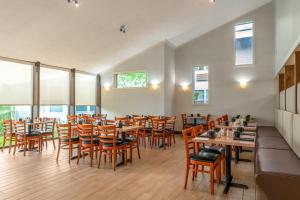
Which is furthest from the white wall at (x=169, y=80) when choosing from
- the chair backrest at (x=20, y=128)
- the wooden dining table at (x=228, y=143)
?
the wooden dining table at (x=228, y=143)

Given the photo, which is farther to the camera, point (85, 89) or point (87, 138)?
point (85, 89)

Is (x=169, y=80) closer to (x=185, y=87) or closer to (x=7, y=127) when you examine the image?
(x=185, y=87)

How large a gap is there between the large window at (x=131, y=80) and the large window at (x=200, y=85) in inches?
85.4

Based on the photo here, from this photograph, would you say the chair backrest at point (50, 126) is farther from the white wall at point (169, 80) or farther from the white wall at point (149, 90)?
the white wall at point (169, 80)

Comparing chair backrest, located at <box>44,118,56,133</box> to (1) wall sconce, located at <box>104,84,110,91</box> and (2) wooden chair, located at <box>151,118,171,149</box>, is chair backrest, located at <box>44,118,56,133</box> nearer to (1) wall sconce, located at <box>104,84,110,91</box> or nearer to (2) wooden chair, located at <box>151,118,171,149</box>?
(2) wooden chair, located at <box>151,118,171,149</box>

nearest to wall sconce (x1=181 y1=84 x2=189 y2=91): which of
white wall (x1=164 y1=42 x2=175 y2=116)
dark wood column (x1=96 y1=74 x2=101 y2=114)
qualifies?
white wall (x1=164 y1=42 x2=175 y2=116)

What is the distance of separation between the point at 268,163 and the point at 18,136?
5.95 meters

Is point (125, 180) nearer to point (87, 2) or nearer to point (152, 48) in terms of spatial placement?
point (87, 2)

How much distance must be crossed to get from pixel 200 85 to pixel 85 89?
4.95m

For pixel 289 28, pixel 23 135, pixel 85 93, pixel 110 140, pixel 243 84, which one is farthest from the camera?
pixel 85 93

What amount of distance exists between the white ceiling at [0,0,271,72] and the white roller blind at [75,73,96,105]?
533 mm

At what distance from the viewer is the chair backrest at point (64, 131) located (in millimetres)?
4816

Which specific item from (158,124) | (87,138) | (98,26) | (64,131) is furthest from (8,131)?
(158,124)

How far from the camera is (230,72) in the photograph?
8547 mm
